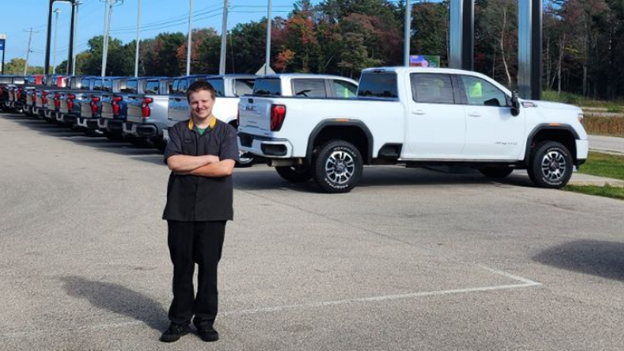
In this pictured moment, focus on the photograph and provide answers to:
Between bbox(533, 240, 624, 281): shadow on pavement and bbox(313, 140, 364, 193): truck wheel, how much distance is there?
460 centimetres

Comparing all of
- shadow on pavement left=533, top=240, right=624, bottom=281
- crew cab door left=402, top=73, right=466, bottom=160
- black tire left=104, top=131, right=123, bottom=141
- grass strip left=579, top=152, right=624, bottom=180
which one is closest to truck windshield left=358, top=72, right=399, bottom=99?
crew cab door left=402, top=73, right=466, bottom=160

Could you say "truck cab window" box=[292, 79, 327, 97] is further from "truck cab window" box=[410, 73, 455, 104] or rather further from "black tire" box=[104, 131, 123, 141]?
"black tire" box=[104, 131, 123, 141]

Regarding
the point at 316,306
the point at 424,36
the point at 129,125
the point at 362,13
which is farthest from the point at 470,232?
the point at 362,13

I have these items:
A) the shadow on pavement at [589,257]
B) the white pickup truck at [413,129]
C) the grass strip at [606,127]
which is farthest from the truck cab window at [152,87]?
the grass strip at [606,127]

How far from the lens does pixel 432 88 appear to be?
13.8 metres

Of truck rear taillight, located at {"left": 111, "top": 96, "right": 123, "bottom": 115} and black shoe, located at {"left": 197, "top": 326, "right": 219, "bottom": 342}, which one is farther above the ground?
truck rear taillight, located at {"left": 111, "top": 96, "right": 123, "bottom": 115}

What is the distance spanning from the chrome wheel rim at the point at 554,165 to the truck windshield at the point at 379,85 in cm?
312

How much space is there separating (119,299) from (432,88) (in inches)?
338

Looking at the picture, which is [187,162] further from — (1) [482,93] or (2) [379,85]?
(1) [482,93]

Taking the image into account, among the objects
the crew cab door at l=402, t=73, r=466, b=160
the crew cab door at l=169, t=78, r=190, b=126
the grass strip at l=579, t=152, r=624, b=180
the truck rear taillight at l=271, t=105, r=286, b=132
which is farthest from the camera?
the grass strip at l=579, t=152, r=624, b=180

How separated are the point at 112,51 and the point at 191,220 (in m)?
137

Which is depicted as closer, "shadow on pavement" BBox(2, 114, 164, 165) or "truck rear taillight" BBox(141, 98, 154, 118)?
"truck rear taillight" BBox(141, 98, 154, 118)

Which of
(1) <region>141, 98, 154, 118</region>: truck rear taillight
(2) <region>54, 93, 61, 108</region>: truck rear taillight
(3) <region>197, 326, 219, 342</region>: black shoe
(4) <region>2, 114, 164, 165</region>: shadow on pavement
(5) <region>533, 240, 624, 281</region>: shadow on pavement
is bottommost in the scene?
(3) <region>197, 326, 219, 342</region>: black shoe

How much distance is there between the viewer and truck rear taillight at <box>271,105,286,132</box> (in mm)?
12750
